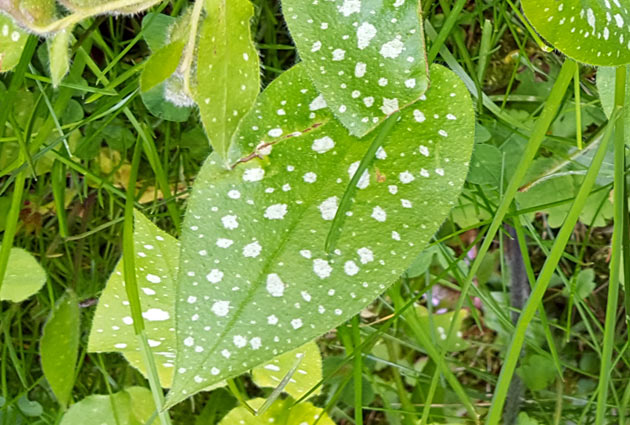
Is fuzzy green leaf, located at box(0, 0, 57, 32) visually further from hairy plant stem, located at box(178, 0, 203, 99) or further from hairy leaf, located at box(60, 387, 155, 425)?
hairy leaf, located at box(60, 387, 155, 425)

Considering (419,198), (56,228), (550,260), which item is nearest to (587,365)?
(550,260)

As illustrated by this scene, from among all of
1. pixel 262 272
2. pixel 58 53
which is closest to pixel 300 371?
pixel 262 272

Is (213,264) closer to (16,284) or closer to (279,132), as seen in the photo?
(279,132)

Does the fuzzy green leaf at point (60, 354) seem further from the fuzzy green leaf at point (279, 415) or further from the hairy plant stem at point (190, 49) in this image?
the hairy plant stem at point (190, 49)

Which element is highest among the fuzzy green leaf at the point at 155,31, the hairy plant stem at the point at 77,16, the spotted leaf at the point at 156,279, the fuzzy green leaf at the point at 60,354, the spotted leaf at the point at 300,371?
the hairy plant stem at the point at 77,16

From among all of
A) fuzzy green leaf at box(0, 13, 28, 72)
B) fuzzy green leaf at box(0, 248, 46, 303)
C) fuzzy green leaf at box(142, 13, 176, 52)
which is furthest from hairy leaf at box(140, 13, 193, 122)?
fuzzy green leaf at box(0, 248, 46, 303)

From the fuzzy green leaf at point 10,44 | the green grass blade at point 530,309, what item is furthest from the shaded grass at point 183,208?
the green grass blade at point 530,309
